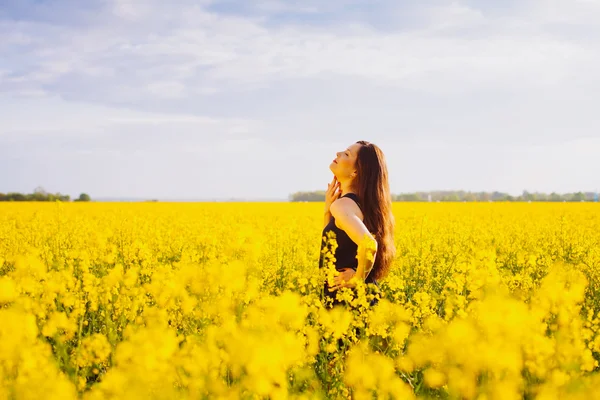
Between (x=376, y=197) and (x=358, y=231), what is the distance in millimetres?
435

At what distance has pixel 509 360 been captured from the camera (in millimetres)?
2055

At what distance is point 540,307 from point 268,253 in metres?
3.94

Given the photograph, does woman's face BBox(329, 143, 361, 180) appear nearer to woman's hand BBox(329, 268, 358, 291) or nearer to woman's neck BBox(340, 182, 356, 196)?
woman's neck BBox(340, 182, 356, 196)

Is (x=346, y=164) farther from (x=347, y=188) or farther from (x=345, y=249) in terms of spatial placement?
(x=345, y=249)

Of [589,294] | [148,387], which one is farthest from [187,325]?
[589,294]

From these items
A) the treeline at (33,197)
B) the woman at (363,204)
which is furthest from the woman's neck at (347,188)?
the treeline at (33,197)

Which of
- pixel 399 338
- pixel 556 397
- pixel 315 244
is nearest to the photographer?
pixel 556 397

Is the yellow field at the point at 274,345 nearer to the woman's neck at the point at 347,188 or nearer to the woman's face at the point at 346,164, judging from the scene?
→ the woman's neck at the point at 347,188

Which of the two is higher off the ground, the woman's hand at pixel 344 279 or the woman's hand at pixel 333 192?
the woman's hand at pixel 333 192

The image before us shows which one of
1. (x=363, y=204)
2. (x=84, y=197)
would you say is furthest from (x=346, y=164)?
(x=84, y=197)

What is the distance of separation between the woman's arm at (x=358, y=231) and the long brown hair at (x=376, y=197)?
17 cm

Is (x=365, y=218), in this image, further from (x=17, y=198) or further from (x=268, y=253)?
(x=17, y=198)

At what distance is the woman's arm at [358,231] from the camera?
3754mm

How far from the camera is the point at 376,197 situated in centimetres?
426
